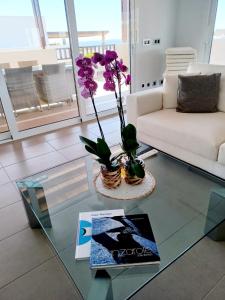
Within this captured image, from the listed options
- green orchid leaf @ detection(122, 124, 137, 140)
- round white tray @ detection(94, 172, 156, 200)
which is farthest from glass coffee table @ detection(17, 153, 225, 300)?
green orchid leaf @ detection(122, 124, 137, 140)

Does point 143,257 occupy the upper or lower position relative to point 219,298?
upper

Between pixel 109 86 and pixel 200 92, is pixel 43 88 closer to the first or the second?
pixel 200 92

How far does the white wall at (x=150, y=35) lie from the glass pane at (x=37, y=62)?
1.09m

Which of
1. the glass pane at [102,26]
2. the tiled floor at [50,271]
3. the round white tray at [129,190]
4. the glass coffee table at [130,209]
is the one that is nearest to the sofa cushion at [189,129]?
the glass coffee table at [130,209]

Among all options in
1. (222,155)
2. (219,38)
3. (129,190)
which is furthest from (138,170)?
(219,38)

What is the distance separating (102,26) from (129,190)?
9.16 ft

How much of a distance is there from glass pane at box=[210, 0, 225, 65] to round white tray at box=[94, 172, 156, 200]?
298cm

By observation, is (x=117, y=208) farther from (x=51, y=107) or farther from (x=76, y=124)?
(x=51, y=107)

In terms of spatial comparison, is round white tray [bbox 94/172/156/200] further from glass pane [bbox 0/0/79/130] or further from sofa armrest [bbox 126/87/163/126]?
glass pane [bbox 0/0/79/130]

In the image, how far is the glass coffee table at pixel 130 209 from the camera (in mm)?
857

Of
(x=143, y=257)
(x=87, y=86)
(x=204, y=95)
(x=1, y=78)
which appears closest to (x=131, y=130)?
(x=87, y=86)

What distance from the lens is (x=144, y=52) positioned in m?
3.54

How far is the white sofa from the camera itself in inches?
64.0

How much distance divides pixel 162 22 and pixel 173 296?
3.68 meters
